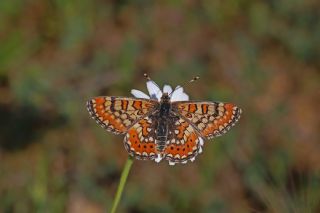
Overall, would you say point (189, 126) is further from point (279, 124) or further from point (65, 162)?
point (279, 124)

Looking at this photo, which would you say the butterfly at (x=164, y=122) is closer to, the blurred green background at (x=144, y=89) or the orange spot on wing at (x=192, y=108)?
the orange spot on wing at (x=192, y=108)

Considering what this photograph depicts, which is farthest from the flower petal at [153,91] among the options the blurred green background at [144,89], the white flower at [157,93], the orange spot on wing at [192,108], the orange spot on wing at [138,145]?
the blurred green background at [144,89]

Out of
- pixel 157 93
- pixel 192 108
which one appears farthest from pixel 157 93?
pixel 192 108

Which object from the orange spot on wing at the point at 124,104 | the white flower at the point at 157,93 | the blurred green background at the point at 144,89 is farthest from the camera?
the blurred green background at the point at 144,89

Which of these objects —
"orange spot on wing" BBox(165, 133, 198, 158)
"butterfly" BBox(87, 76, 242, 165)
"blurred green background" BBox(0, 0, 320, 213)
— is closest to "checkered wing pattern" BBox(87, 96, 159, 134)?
"butterfly" BBox(87, 76, 242, 165)

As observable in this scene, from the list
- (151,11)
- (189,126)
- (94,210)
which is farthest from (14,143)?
(189,126)

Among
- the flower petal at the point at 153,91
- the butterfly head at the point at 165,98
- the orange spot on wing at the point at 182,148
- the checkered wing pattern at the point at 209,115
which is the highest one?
the flower petal at the point at 153,91

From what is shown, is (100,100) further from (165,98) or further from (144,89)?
(144,89)

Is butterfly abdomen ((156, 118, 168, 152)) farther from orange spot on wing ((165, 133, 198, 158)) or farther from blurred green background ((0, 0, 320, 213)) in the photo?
blurred green background ((0, 0, 320, 213))
